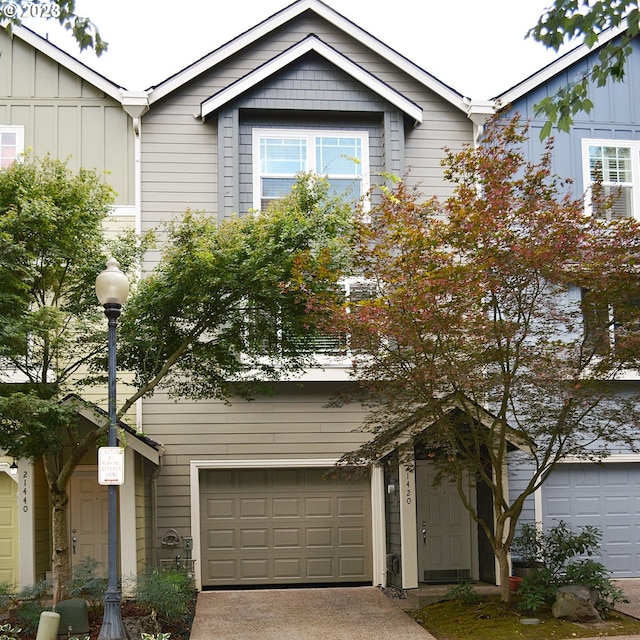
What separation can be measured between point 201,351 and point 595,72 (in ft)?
23.9

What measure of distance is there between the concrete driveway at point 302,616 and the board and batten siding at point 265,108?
19.7ft

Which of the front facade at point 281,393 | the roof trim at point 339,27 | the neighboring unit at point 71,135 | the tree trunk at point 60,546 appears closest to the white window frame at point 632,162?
the front facade at point 281,393

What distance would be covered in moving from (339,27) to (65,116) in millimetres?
5138

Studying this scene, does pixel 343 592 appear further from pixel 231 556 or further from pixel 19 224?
pixel 19 224

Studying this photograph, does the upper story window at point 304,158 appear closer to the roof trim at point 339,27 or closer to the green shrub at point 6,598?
the roof trim at point 339,27

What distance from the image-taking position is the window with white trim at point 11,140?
15.9 m

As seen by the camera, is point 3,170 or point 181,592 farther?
point 181,592

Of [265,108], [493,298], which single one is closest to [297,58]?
[265,108]

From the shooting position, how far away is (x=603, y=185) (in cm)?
1697

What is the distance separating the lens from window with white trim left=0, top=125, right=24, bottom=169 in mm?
15906

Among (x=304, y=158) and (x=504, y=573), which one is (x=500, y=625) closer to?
(x=504, y=573)

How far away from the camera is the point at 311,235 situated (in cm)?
1176

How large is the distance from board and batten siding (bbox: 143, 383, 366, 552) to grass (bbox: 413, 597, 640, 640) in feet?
12.4

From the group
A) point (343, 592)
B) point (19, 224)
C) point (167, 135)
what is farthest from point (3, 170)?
point (343, 592)
